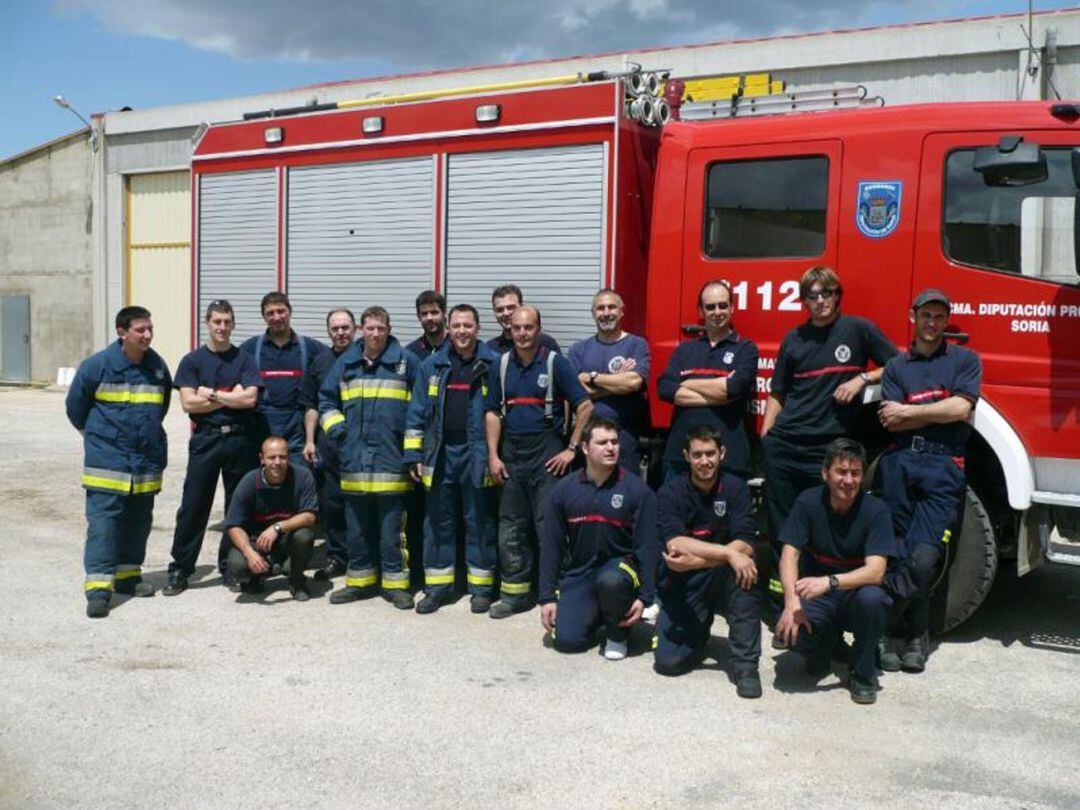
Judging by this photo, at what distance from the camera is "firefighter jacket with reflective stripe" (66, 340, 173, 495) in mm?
6176

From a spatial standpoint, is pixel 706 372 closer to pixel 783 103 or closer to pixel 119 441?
pixel 783 103

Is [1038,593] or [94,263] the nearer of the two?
[1038,593]

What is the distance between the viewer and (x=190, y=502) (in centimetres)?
661

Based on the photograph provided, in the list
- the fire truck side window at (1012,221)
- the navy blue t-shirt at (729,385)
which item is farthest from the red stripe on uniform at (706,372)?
the fire truck side window at (1012,221)

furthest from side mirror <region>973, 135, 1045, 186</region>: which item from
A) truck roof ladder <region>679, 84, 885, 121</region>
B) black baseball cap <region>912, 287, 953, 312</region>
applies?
truck roof ladder <region>679, 84, 885, 121</region>

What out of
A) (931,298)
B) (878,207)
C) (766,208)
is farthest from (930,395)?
(766,208)

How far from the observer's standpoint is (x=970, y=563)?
533 centimetres

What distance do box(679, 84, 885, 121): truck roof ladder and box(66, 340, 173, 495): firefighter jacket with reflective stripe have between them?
3.57 meters

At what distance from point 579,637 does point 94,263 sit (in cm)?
2018

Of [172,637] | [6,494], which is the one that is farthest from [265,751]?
[6,494]

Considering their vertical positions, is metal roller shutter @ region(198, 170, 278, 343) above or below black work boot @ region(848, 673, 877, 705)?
above

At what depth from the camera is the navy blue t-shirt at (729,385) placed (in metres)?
5.54

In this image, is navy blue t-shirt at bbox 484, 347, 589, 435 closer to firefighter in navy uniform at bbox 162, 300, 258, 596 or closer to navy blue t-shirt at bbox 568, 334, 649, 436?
navy blue t-shirt at bbox 568, 334, 649, 436

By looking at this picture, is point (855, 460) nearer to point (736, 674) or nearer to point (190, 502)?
point (736, 674)
